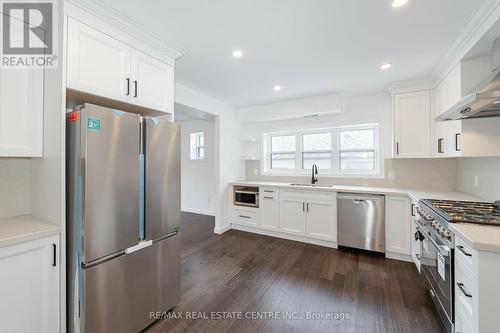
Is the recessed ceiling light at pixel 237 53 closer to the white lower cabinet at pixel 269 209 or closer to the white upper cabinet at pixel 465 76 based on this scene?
the white upper cabinet at pixel 465 76

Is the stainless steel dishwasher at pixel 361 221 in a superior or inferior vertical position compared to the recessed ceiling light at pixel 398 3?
inferior

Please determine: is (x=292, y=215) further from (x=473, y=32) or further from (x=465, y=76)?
(x=473, y=32)

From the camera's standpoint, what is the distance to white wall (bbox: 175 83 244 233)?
12.7 ft

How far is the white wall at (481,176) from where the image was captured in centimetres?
213

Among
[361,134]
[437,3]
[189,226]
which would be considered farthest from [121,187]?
[361,134]

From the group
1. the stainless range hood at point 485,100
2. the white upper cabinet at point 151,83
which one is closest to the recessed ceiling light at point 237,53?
the white upper cabinet at point 151,83

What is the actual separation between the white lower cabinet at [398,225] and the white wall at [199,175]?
3.81 meters

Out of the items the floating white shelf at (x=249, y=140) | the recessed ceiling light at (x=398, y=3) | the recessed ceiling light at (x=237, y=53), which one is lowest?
the floating white shelf at (x=249, y=140)

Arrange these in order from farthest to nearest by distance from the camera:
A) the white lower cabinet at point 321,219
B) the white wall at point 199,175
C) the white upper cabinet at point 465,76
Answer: the white wall at point 199,175, the white lower cabinet at point 321,219, the white upper cabinet at point 465,76

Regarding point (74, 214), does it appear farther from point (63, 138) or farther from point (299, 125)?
point (299, 125)

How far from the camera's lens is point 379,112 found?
3.54 m

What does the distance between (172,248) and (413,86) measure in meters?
3.86

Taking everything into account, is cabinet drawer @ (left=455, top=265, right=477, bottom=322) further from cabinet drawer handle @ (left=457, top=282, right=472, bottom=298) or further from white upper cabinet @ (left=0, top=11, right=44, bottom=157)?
white upper cabinet @ (left=0, top=11, right=44, bottom=157)

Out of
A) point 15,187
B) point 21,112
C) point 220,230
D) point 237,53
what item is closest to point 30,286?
point 15,187
